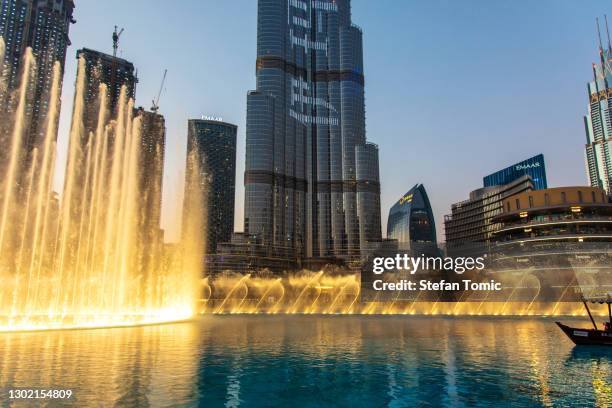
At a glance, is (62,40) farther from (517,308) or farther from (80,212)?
(517,308)

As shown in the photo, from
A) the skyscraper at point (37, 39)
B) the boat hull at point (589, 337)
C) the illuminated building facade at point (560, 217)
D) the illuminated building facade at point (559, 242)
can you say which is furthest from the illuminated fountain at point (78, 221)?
the skyscraper at point (37, 39)

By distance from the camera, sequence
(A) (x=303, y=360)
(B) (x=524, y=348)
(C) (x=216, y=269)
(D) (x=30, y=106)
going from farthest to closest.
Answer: (C) (x=216, y=269) → (D) (x=30, y=106) → (B) (x=524, y=348) → (A) (x=303, y=360)

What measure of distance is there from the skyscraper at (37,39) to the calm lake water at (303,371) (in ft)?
371

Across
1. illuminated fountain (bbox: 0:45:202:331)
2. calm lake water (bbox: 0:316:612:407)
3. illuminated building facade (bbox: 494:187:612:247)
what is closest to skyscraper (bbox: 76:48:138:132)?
illuminated fountain (bbox: 0:45:202:331)

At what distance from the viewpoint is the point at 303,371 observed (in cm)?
2192

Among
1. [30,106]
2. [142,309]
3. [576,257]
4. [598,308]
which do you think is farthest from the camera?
[30,106]

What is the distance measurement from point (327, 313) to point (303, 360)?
198ft

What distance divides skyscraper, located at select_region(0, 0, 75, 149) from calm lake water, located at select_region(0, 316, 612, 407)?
371ft

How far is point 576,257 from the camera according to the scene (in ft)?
275

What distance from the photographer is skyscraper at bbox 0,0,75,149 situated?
423ft

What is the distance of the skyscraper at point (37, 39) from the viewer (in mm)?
128875

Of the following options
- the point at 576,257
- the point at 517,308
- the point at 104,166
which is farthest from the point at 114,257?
the point at 576,257

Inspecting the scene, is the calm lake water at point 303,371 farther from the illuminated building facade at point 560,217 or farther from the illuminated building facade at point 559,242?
the illuminated building facade at point 560,217

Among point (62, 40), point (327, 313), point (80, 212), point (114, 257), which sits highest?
point (62, 40)
